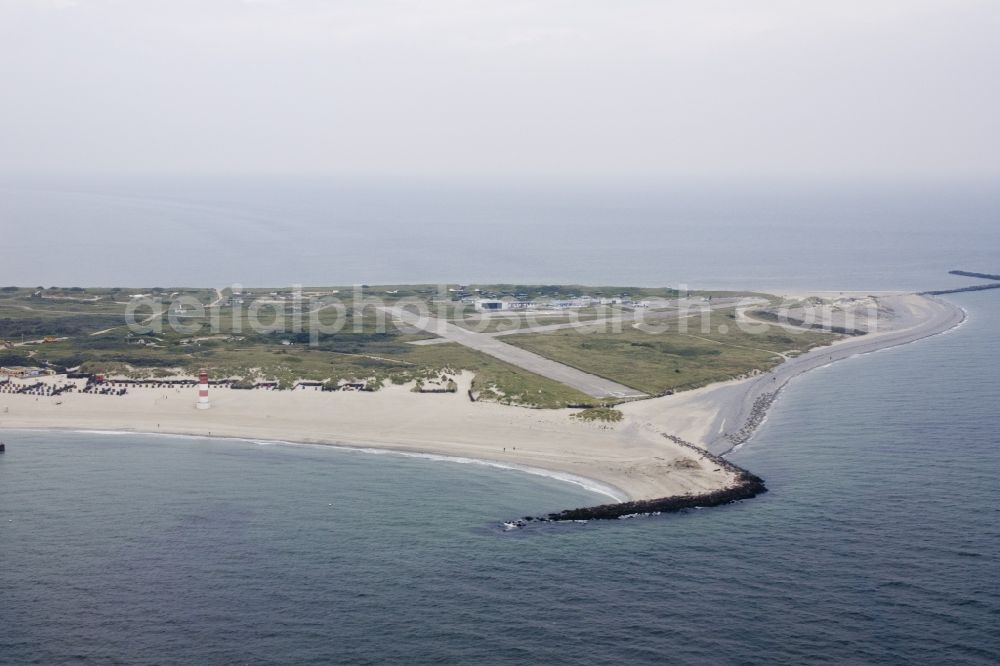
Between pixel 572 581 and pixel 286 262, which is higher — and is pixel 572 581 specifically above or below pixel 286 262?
below

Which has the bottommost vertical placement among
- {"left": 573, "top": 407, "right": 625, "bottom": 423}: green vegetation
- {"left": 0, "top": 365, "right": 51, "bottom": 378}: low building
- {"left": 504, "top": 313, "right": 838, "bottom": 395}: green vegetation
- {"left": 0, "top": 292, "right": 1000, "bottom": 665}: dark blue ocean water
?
{"left": 0, "top": 292, "right": 1000, "bottom": 665}: dark blue ocean water

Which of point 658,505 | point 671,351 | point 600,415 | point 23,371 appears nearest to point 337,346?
point 23,371

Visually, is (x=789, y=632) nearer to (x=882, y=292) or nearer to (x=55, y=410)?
(x=55, y=410)

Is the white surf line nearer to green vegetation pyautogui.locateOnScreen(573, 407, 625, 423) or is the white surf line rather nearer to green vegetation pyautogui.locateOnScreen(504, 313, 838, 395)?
green vegetation pyautogui.locateOnScreen(504, 313, 838, 395)

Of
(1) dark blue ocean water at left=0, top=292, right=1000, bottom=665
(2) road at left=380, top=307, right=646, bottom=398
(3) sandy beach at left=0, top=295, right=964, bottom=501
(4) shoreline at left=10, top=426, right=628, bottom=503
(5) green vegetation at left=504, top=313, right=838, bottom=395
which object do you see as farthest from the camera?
(5) green vegetation at left=504, top=313, right=838, bottom=395

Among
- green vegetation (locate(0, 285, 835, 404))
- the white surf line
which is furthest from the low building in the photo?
the white surf line

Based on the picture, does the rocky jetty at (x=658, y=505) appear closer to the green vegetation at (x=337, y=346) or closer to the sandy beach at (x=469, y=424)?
the sandy beach at (x=469, y=424)

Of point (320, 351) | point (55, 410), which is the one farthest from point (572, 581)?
point (320, 351)
